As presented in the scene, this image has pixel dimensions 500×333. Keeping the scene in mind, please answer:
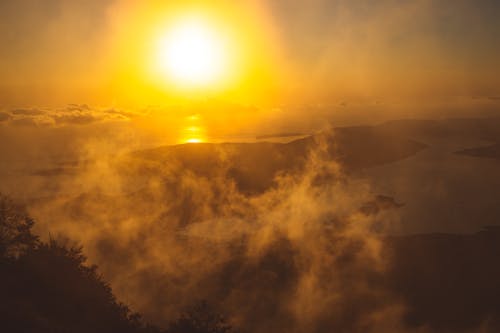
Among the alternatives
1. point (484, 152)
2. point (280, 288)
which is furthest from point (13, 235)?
point (484, 152)

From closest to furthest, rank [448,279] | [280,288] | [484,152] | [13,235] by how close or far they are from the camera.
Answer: [13,235] < [280,288] < [448,279] < [484,152]

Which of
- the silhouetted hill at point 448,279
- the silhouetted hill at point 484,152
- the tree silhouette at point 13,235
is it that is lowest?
the silhouetted hill at point 448,279

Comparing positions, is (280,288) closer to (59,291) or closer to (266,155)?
(59,291)

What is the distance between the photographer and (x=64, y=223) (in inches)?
2057

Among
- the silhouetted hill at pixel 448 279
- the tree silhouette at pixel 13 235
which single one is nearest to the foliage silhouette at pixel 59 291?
the tree silhouette at pixel 13 235

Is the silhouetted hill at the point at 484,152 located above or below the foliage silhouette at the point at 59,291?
below

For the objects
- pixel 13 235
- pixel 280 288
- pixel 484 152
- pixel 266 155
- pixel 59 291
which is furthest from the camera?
pixel 484 152

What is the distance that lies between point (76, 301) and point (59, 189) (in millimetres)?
68736

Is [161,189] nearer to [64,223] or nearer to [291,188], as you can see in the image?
[64,223]

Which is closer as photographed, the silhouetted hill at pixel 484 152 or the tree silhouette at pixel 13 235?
the tree silhouette at pixel 13 235

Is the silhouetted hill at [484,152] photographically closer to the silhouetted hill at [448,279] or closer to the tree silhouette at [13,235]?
the silhouetted hill at [448,279]

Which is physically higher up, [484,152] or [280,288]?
[484,152]

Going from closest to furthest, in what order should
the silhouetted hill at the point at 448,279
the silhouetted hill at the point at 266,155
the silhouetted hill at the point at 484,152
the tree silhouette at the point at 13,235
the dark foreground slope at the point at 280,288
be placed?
1. the dark foreground slope at the point at 280,288
2. the tree silhouette at the point at 13,235
3. the silhouetted hill at the point at 448,279
4. the silhouetted hill at the point at 266,155
5. the silhouetted hill at the point at 484,152

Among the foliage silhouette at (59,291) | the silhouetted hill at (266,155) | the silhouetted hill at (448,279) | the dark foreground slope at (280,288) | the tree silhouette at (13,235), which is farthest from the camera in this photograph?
the silhouetted hill at (266,155)
